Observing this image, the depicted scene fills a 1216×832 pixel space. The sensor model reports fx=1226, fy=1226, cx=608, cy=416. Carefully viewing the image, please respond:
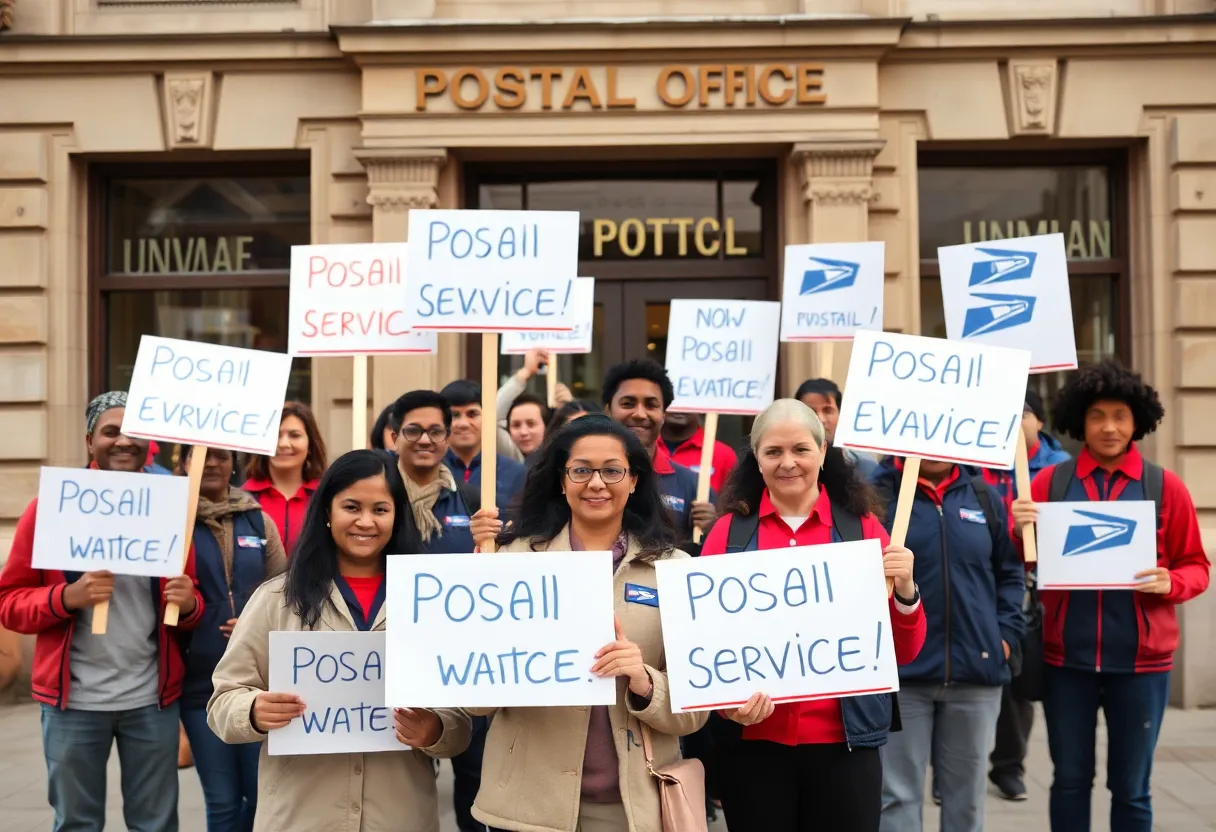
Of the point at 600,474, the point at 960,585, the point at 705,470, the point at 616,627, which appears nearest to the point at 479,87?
the point at 705,470

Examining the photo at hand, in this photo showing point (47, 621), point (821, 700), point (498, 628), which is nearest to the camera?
point (498, 628)

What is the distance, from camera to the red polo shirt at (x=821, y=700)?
3420mm

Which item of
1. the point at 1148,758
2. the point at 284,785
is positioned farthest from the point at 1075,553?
the point at 284,785

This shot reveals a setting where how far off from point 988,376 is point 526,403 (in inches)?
138

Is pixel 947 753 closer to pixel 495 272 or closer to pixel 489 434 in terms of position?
pixel 489 434

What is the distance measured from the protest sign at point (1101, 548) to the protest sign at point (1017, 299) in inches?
28.5

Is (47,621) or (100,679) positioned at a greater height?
(47,621)

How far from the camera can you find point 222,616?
180 inches

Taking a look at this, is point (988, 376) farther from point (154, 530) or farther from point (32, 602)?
point (32, 602)

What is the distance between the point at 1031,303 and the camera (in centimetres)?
518

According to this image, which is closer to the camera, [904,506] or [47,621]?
[904,506]

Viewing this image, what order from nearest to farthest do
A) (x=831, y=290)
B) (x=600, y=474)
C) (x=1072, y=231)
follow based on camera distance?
(x=600, y=474) < (x=831, y=290) < (x=1072, y=231)

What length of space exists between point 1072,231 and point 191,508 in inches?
308

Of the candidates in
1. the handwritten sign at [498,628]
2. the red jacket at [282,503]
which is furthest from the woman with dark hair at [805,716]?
the red jacket at [282,503]
